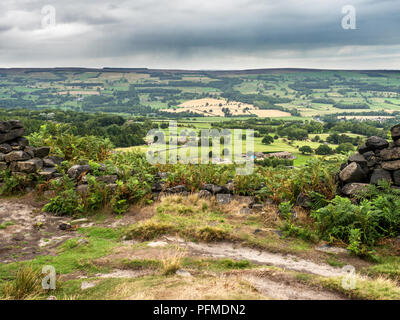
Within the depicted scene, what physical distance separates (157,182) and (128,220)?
257 centimetres

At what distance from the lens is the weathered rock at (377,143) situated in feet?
31.8


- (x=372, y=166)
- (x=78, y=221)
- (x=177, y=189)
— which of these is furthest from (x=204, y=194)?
(x=372, y=166)

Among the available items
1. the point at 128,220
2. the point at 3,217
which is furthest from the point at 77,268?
the point at 3,217

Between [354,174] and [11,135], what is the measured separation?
14.0 m

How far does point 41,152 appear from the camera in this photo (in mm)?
13148

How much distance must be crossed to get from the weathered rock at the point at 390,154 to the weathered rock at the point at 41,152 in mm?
13409

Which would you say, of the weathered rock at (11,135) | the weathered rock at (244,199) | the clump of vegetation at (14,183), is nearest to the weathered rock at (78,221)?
the clump of vegetation at (14,183)

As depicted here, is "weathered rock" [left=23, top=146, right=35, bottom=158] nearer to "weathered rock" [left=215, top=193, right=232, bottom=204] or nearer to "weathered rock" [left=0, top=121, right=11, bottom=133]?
"weathered rock" [left=0, top=121, right=11, bottom=133]

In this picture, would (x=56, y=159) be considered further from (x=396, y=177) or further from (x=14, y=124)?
(x=396, y=177)

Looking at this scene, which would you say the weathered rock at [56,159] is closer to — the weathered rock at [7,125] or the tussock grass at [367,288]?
the weathered rock at [7,125]

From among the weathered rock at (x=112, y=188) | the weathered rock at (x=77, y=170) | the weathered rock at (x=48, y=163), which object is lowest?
the weathered rock at (x=112, y=188)

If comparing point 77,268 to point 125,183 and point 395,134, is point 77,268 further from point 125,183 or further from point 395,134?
point 395,134

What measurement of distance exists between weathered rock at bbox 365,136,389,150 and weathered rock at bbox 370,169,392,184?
2.93ft

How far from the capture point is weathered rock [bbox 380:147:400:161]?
913 cm
